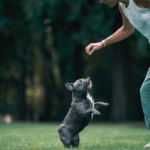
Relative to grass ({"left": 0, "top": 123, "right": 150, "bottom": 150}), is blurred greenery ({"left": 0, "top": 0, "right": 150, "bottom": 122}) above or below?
above

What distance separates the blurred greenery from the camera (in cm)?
1446

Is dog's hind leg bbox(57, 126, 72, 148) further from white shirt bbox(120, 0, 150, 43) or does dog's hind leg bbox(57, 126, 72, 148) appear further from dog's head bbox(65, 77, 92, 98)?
white shirt bbox(120, 0, 150, 43)

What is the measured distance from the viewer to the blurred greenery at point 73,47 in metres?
14.5

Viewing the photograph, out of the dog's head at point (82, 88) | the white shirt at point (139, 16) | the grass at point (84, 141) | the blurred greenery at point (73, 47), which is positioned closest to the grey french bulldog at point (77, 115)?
the dog's head at point (82, 88)

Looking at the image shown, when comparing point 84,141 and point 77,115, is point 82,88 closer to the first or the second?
point 77,115

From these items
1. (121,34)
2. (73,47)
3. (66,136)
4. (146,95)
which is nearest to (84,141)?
(66,136)

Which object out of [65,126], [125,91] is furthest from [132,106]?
[65,126]

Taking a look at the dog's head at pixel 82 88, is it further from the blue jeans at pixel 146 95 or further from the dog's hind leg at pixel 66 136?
the blue jeans at pixel 146 95

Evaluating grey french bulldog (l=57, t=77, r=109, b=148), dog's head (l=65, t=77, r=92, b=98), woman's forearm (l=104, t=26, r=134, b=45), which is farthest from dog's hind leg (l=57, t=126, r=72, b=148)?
woman's forearm (l=104, t=26, r=134, b=45)

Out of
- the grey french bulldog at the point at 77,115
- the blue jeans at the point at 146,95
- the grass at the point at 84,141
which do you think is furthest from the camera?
the grass at the point at 84,141

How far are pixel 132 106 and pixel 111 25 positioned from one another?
524 centimetres

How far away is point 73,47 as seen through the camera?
1645cm

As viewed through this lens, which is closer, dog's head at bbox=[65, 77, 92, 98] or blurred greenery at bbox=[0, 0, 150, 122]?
dog's head at bbox=[65, 77, 92, 98]

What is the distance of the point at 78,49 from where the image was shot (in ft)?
61.4
